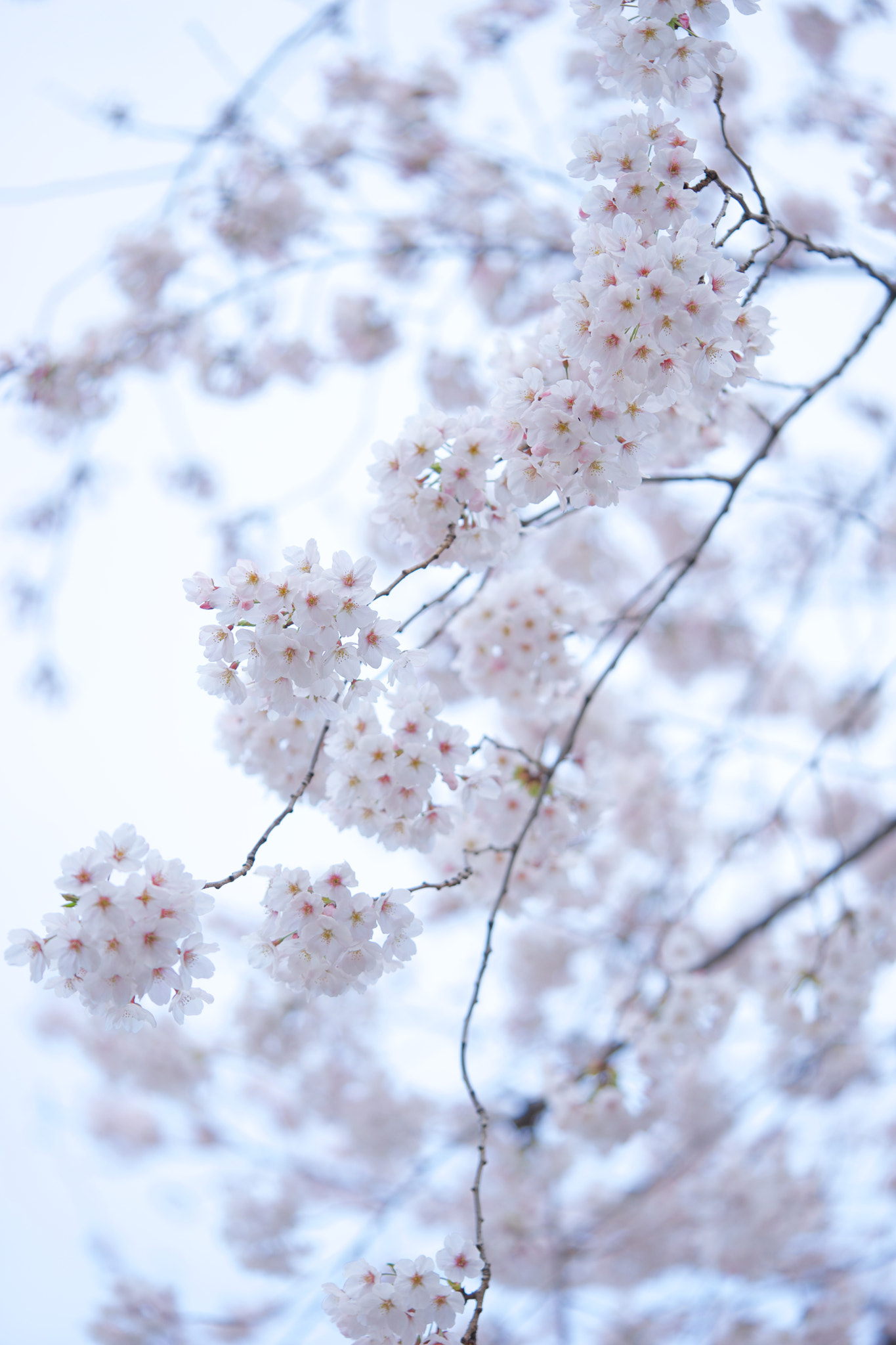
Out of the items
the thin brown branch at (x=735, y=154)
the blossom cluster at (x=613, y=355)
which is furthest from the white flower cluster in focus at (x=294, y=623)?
the thin brown branch at (x=735, y=154)

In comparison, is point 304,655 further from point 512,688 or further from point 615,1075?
point 615,1075

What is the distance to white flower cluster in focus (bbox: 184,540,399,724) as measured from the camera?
141cm

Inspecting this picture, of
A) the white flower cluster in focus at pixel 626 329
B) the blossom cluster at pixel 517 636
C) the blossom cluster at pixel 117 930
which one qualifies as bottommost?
the blossom cluster at pixel 117 930

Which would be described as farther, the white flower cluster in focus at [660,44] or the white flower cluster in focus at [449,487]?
the white flower cluster in focus at [449,487]

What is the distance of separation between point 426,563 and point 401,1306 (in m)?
1.33

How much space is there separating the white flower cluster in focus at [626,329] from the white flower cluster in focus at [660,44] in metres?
0.06

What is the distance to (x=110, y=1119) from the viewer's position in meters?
8.31

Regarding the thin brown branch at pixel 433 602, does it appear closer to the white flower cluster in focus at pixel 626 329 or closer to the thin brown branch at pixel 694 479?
the white flower cluster in focus at pixel 626 329

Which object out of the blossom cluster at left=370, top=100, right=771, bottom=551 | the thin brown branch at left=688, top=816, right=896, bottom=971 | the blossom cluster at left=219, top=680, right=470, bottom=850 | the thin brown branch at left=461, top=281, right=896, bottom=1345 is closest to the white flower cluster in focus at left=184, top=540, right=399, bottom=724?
the blossom cluster at left=219, top=680, right=470, bottom=850

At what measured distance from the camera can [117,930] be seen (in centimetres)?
128

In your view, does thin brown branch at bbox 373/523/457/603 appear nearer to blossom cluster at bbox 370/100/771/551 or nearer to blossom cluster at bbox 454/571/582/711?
blossom cluster at bbox 370/100/771/551

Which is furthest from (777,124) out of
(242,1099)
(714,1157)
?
(242,1099)

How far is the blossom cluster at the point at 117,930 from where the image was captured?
4.19 ft

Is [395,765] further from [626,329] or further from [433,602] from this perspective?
[626,329]
